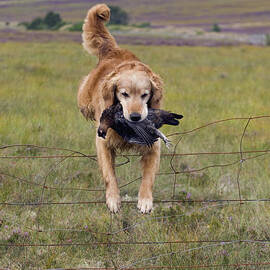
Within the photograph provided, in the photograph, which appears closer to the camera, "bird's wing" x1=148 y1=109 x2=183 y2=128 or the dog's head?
"bird's wing" x1=148 y1=109 x2=183 y2=128

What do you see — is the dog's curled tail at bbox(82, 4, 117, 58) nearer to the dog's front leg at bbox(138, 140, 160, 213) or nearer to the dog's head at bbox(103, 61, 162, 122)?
the dog's head at bbox(103, 61, 162, 122)

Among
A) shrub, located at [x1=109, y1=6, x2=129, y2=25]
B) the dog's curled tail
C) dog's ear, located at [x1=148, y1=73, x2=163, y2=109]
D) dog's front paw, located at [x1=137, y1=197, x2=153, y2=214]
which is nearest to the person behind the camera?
dog's front paw, located at [x1=137, y1=197, x2=153, y2=214]

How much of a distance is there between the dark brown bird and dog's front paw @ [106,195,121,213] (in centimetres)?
46

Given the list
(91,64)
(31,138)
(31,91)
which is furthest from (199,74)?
(31,138)

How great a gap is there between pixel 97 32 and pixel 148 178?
116 inches

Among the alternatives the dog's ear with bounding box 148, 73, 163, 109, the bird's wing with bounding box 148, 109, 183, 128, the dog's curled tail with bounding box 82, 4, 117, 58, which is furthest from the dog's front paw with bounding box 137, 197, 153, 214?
the dog's curled tail with bounding box 82, 4, 117, 58

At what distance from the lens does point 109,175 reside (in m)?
3.94

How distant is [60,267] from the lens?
12.2ft

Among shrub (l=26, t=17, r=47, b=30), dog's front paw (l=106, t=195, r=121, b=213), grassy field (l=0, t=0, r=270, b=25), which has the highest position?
dog's front paw (l=106, t=195, r=121, b=213)

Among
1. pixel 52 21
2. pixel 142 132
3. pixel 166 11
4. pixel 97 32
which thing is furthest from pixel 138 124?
pixel 166 11

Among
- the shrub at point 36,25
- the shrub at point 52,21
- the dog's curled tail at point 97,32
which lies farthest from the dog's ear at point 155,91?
the shrub at point 52,21

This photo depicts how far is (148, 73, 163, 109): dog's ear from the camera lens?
13.5ft

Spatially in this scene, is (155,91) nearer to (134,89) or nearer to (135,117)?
(134,89)

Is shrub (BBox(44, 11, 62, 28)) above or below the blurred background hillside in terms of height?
above
